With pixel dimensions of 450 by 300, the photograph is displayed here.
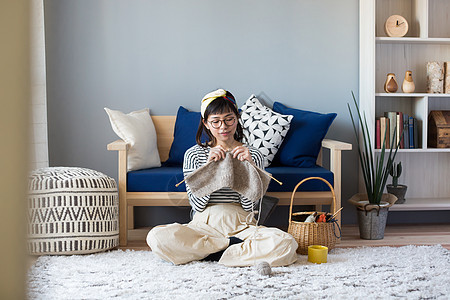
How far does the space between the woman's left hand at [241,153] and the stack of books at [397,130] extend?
1241 millimetres

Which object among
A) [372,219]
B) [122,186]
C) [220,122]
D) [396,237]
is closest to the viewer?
[220,122]

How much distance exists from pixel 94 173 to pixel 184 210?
95 cm

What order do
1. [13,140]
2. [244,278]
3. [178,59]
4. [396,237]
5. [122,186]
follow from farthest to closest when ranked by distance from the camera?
[178,59] → [396,237] → [122,186] → [244,278] → [13,140]

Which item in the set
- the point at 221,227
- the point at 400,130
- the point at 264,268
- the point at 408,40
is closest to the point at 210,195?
the point at 221,227

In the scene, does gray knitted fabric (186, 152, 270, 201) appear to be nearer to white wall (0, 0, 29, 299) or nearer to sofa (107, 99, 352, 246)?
sofa (107, 99, 352, 246)

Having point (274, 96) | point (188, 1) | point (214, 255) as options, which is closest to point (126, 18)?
point (188, 1)

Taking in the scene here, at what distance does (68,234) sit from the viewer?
2547mm

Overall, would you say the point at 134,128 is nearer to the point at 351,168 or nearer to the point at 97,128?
the point at 97,128

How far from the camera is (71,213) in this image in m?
2.55

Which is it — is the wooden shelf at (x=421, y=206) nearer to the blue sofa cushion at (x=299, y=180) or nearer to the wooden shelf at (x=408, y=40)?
the blue sofa cushion at (x=299, y=180)

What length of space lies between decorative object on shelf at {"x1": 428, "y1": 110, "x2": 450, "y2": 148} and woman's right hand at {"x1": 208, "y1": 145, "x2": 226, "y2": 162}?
1696 mm

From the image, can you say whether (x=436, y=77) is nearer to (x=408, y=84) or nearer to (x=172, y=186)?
(x=408, y=84)

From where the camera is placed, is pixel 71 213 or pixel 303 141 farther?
pixel 303 141

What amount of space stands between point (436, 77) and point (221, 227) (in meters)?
1.92
